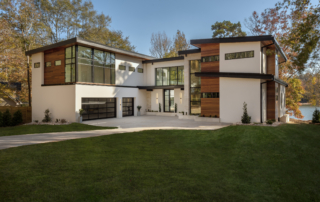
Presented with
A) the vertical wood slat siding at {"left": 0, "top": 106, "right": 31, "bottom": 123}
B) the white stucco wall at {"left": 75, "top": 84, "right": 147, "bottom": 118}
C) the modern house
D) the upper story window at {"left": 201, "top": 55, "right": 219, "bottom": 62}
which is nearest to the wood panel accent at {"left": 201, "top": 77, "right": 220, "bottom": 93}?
the modern house

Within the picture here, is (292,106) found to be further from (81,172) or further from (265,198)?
(81,172)

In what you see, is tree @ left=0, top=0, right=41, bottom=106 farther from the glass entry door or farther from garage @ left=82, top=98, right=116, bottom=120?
the glass entry door

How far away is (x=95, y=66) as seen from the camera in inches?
669

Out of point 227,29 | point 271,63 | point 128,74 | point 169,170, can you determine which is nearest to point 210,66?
point 271,63

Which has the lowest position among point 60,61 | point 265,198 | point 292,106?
point 265,198

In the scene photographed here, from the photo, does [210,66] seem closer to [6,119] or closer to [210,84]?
[210,84]

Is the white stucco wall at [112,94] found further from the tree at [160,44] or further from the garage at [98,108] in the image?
the tree at [160,44]

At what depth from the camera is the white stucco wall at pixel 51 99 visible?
50.2 feet

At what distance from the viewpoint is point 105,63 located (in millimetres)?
17969

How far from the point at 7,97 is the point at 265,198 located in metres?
25.5

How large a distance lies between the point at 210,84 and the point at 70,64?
1095 cm

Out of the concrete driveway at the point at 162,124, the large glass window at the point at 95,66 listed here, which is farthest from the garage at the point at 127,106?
the concrete driveway at the point at 162,124

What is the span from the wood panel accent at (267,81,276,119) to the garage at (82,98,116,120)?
13.0 metres

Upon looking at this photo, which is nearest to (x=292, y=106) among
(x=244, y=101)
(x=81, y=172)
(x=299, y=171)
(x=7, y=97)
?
(x=244, y=101)
